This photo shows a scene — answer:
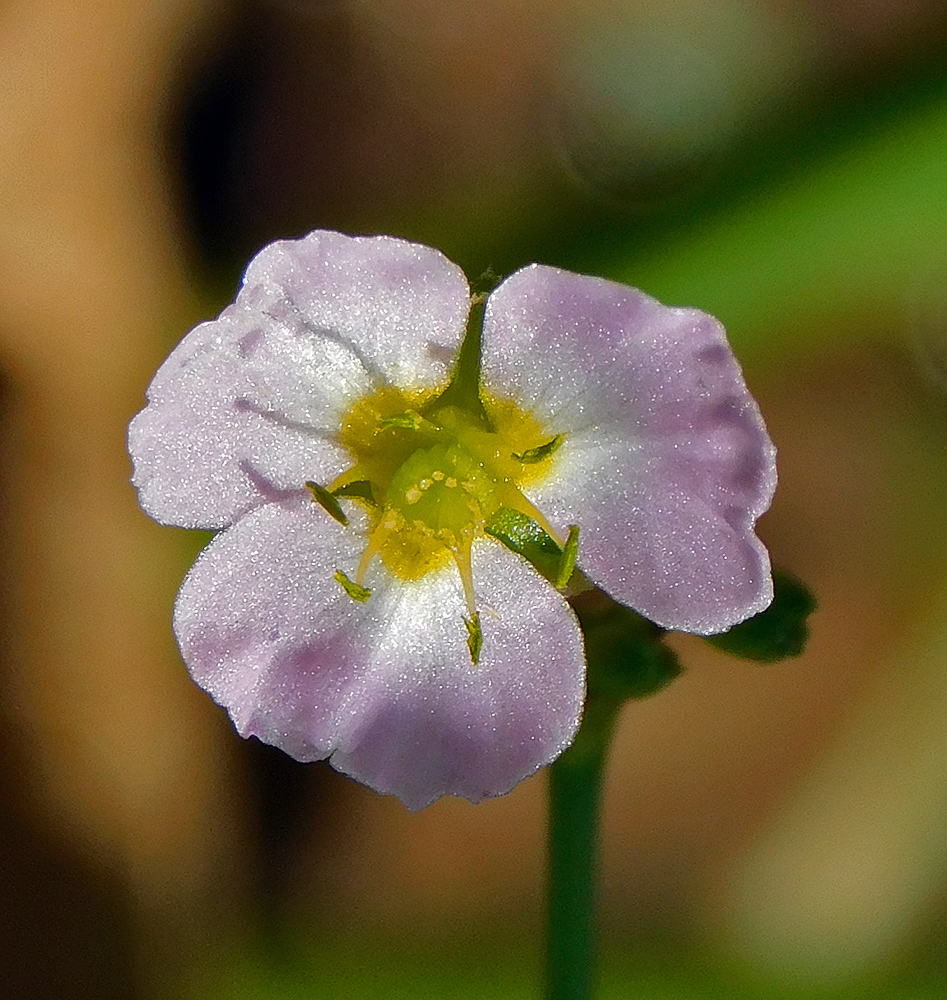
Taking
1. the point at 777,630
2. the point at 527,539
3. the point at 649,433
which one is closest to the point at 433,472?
the point at 527,539

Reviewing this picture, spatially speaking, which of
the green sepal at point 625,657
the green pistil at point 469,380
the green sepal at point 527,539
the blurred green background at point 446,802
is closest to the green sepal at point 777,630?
the green sepal at point 625,657

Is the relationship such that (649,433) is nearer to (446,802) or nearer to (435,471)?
(435,471)

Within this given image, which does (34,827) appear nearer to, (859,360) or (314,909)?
(314,909)

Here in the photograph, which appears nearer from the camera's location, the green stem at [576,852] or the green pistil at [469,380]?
the green pistil at [469,380]

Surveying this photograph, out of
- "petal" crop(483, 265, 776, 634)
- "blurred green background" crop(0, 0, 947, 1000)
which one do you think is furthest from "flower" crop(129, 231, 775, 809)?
"blurred green background" crop(0, 0, 947, 1000)

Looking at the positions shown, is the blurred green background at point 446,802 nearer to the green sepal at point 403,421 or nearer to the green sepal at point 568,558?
the green sepal at point 403,421

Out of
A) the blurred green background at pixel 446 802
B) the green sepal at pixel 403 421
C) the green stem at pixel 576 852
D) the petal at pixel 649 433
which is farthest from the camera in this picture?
the blurred green background at pixel 446 802

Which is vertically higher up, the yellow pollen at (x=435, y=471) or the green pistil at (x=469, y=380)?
the green pistil at (x=469, y=380)
